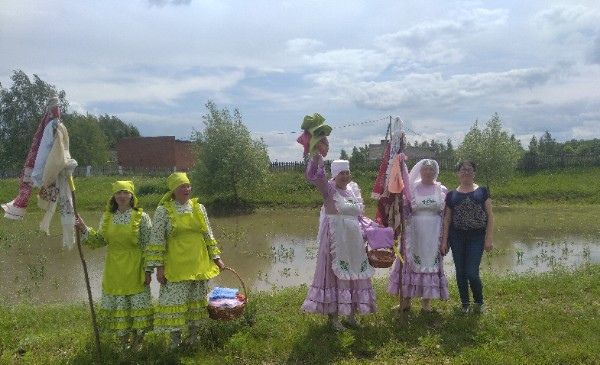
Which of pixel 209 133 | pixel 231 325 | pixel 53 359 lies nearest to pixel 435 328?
pixel 231 325

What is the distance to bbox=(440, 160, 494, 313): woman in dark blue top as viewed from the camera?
6.11 m

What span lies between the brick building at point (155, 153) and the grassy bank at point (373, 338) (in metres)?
46.1

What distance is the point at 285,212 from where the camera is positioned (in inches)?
1075

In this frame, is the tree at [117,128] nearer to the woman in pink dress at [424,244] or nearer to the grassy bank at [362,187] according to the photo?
the grassy bank at [362,187]

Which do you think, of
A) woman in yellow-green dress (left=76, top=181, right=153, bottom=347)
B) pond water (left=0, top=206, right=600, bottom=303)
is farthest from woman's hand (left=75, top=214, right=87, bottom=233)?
pond water (left=0, top=206, right=600, bottom=303)

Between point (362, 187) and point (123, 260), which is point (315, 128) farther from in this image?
point (362, 187)

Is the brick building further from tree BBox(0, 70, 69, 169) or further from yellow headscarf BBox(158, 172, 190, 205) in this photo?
yellow headscarf BBox(158, 172, 190, 205)

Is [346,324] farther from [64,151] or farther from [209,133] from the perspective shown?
[209,133]

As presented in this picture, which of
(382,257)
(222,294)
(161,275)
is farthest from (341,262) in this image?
A: (161,275)

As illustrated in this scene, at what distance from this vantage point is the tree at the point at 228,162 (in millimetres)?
28625

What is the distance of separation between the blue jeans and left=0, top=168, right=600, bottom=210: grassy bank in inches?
826

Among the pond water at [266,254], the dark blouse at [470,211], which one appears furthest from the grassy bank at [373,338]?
the pond water at [266,254]

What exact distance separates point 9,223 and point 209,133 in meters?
11.5

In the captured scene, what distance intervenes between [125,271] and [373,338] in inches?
105
